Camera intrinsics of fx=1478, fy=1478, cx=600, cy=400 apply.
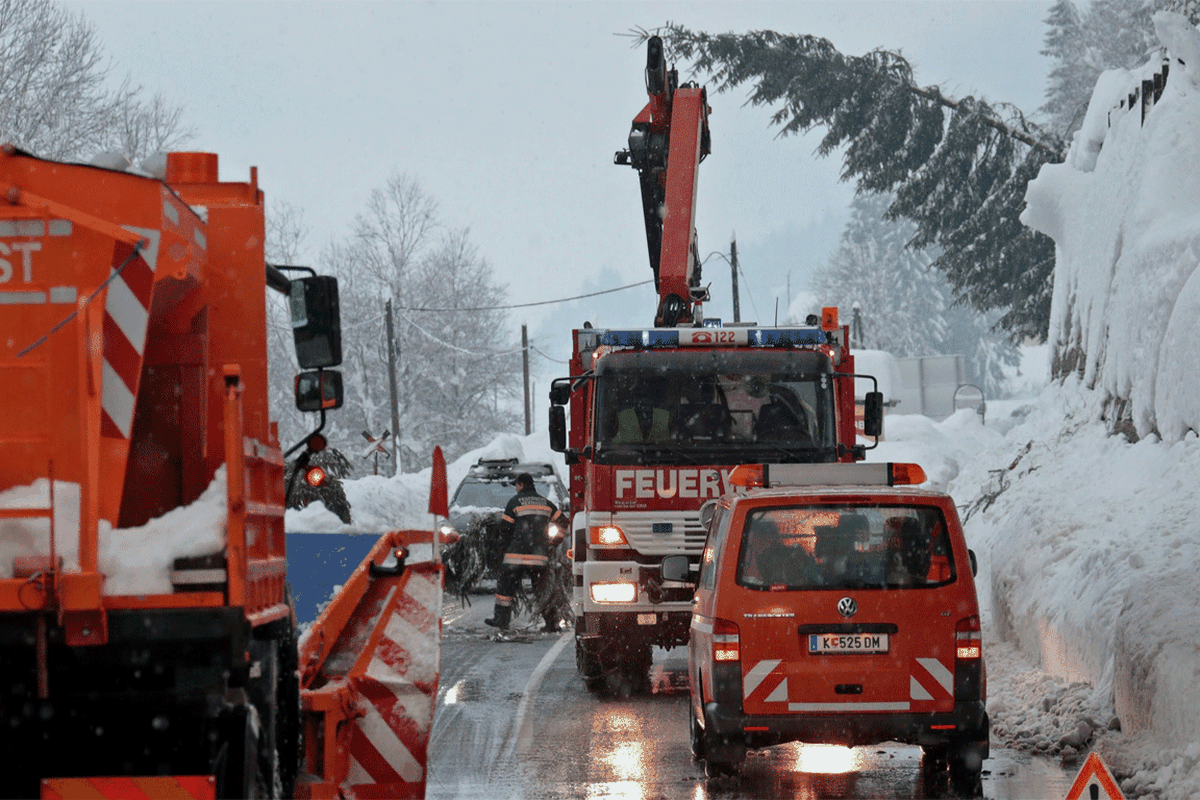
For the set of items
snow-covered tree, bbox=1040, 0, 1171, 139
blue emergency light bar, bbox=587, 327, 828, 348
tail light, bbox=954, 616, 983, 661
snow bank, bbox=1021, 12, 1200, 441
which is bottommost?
tail light, bbox=954, 616, 983, 661

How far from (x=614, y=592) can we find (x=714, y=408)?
5.85 feet

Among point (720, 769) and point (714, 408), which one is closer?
point (720, 769)

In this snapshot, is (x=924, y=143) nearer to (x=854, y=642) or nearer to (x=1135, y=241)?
(x=1135, y=241)

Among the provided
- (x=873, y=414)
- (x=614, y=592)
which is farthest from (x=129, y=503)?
(x=873, y=414)

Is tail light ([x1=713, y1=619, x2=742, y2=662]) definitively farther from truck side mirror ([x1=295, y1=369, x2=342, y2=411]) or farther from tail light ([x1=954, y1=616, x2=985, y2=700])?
truck side mirror ([x1=295, y1=369, x2=342, y2=411])

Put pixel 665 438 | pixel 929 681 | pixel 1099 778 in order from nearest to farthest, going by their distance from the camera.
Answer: pixel 1099 778
pixel 929 681
pixel 665 438

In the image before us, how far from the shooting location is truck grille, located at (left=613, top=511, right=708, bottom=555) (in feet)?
39.7

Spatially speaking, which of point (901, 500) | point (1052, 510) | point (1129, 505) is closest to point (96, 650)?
point (901, 500)

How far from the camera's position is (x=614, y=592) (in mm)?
11977

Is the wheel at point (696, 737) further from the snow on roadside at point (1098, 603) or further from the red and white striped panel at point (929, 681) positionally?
the snow on roadside at point (1098, 603)

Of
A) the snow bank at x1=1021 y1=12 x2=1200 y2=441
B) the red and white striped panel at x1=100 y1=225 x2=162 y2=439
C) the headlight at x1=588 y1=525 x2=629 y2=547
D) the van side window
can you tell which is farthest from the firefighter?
the red and white striped panel at x1=100 y1=225 x2=162 y2=439

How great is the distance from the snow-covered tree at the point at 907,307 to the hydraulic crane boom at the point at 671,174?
82016 mm

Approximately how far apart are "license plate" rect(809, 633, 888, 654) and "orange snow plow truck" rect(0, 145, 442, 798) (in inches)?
135

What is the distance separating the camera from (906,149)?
1362 inches
